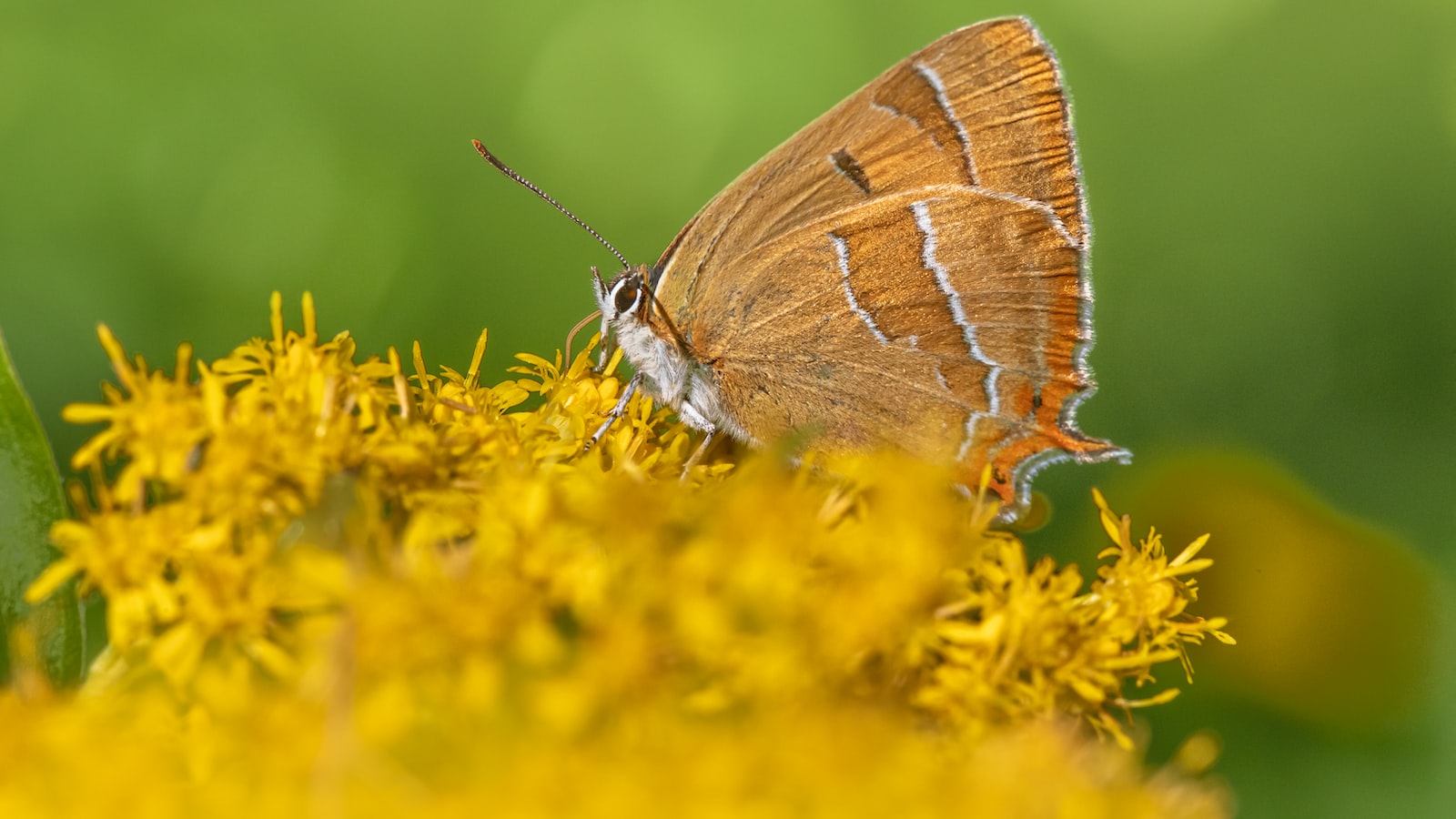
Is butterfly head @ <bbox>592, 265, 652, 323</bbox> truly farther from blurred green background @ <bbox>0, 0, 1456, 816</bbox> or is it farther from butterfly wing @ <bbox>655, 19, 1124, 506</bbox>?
blurred green background @ <bbox>0, 0, 1456, 816</bbox>

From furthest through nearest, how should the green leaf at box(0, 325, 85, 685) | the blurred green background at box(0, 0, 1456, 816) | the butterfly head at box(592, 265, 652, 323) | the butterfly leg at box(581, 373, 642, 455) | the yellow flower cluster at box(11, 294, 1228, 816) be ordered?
the blurred green background at box(0, 0, 1456, 816) → the butterfly head at box(592, 265, 652, 323) → the butterfly leg at box(581, 373, 642, 455) → the green leaf at box(0, 325, 85, 685) → the yellow flower cluster at box(11, 294, 1228, 816)

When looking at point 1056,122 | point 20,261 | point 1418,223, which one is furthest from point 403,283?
point 1418,223

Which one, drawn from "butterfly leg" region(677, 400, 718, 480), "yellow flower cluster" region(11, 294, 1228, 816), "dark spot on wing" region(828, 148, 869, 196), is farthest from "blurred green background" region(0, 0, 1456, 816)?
"yellow flower cluster" region(11, 294, 1228, 816)

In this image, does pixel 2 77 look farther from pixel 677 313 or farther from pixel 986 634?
pixel 986 634

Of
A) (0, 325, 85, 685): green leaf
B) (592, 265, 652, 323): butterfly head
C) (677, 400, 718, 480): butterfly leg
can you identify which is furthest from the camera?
(592, 265, 652, 323): butterfly head

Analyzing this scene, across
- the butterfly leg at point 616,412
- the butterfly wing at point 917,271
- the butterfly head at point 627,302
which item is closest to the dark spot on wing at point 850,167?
the butterfly wing at point 917,271

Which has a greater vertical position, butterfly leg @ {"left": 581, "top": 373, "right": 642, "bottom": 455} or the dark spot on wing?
the dark spot on wing

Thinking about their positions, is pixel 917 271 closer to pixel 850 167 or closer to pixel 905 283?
pixel 905 283
